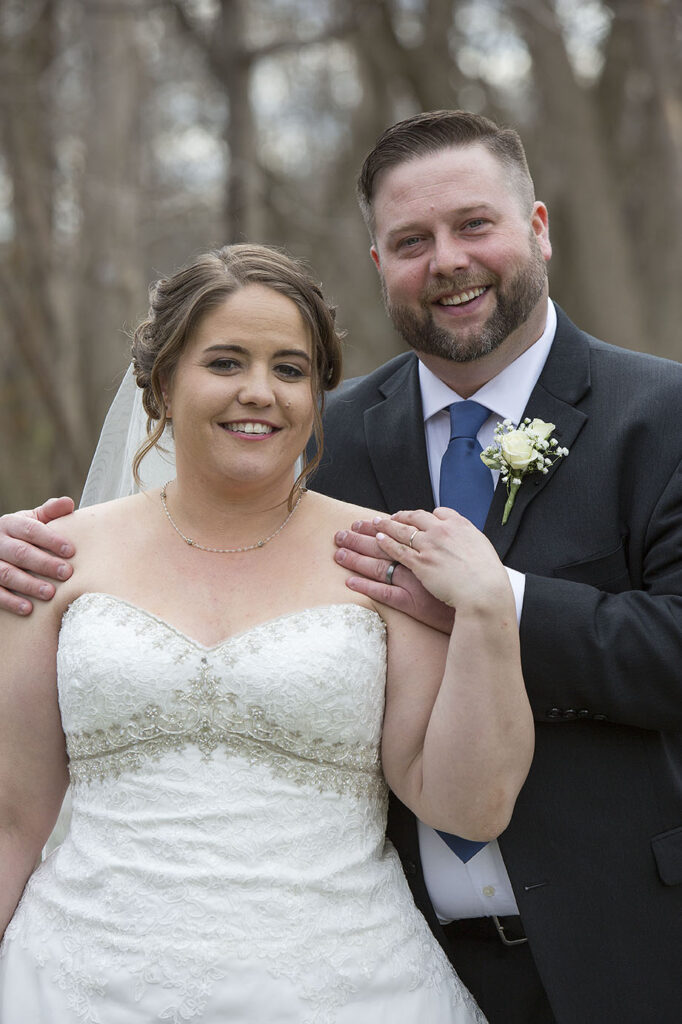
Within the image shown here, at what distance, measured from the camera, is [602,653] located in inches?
115

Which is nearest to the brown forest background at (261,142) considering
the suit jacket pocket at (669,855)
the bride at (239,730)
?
the bride at (239,730)

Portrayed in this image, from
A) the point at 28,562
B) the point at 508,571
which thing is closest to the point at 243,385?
the point at 28,562

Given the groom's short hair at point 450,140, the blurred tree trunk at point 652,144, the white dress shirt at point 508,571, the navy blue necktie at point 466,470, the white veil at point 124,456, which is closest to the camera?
the white dress shirt at point 508,571

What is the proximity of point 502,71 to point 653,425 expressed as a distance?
37.4 feet

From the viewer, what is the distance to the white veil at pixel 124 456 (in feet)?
12.1

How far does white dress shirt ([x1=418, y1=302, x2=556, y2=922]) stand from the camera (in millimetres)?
3088

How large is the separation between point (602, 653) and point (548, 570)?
0.30 meters

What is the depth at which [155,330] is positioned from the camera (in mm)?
3043

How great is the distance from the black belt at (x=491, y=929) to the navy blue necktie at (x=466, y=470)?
1008 millimetres

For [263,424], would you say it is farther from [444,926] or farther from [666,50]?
[666,50]

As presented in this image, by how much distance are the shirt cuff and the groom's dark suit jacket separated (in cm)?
2

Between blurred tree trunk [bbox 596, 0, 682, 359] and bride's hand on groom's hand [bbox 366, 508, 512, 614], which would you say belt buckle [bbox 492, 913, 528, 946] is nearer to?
bride's hand on groom's hand [bbox 366, 508, 512, 614]

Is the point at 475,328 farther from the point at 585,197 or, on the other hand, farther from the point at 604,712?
the point at 585,197

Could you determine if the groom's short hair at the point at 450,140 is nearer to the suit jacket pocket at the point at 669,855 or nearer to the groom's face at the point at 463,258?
the groom's face at the point at 463,258
